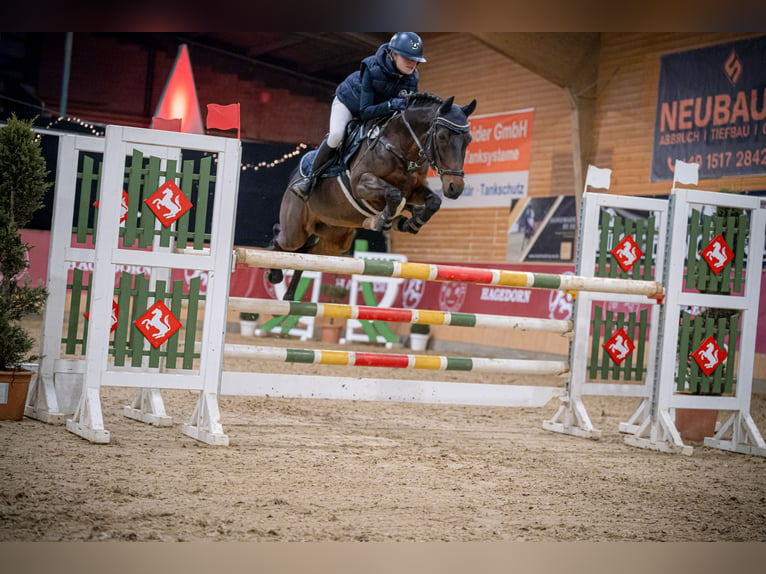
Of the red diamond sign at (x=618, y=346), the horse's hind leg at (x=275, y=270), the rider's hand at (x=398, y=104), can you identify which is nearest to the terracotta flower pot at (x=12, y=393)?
the horse's hind leg at (x=275, y=270)

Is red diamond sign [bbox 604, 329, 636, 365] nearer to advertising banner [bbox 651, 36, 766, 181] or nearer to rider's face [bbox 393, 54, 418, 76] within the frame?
rider's face [bbox 393, 54, 418, 76]

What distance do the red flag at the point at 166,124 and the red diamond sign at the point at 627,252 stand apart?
2.28m

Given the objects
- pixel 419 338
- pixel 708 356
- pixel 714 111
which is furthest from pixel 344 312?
pixel 419 338

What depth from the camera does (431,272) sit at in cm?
353

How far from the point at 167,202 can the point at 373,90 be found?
3.86 feet

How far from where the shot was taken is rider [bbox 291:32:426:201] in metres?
3.58

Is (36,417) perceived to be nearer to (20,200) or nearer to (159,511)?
(20,200)

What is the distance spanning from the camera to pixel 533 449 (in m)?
3.63

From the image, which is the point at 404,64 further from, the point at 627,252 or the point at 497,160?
the point at 497,160

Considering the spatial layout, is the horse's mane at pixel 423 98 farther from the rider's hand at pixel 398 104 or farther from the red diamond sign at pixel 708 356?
the red diamond sign at pixel 708 356

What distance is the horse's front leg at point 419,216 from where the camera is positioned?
3.63m
